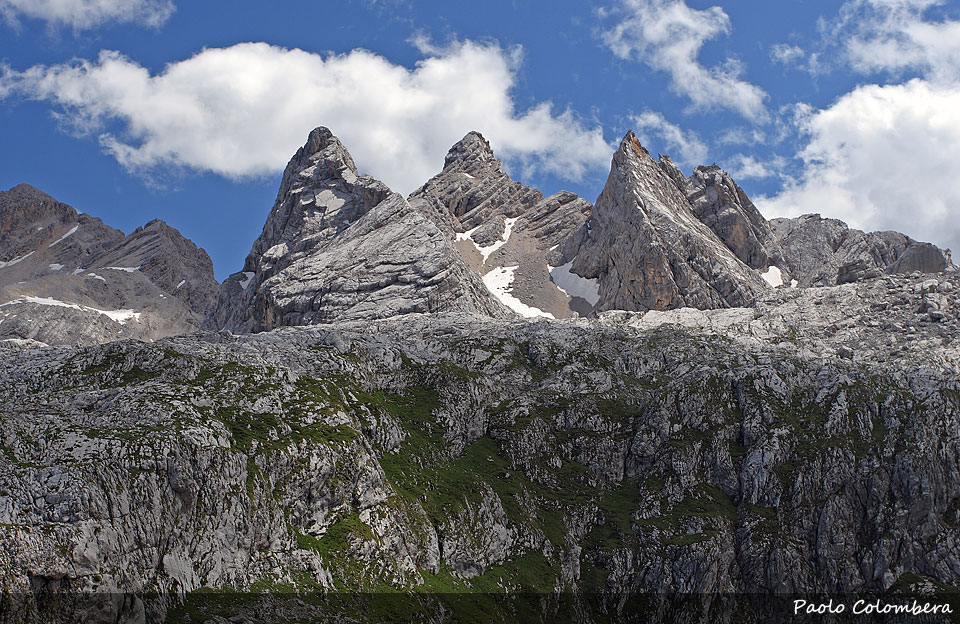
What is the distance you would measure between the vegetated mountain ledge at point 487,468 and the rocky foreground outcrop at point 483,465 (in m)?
0.28

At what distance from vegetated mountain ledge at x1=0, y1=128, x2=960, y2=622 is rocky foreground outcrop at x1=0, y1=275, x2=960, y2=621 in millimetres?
283

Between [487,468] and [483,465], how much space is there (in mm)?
676

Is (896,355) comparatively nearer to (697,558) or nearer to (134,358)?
(697,558)

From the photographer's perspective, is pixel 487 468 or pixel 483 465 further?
pixel 483 465

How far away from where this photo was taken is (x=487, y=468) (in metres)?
113

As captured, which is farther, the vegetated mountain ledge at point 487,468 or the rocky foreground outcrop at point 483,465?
the rocky foreground outcrop at point 483,465

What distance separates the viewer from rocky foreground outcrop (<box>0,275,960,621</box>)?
2813 inches

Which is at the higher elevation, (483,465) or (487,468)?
(483,465)

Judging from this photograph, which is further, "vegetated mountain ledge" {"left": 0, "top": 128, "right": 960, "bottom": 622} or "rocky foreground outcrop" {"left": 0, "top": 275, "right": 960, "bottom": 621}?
"rocky foreground outcrop" {"left": 0, "top": 275, "right": 960, "bottom": 621}

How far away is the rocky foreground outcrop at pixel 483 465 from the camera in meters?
71.4

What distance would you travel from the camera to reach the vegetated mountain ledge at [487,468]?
71.1 metres

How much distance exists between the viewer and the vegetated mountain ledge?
233ft

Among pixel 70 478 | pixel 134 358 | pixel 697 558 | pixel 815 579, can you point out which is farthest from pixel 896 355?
pixel 70 478

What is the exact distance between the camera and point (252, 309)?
198 m
